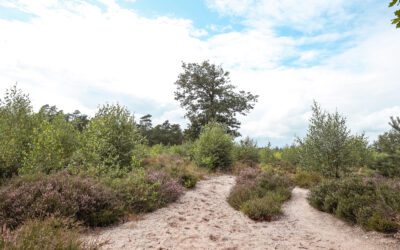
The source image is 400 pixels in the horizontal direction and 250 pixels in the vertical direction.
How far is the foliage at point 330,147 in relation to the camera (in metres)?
14.0

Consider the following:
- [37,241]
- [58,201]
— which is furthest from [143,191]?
[37,241]

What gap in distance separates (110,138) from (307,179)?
9.43 m

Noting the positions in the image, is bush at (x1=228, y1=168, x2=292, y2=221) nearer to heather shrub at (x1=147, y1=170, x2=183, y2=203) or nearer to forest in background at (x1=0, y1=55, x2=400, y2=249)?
forest in background at (x1=0, y1=55, x2=400, y2=249)

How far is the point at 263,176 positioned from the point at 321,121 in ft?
13.9

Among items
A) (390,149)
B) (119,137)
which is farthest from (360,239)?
(390,149)

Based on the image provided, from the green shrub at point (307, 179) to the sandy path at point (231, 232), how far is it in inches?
141

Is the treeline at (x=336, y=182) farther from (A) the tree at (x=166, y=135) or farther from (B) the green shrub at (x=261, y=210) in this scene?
(A) the tree at (x=166, y=135)

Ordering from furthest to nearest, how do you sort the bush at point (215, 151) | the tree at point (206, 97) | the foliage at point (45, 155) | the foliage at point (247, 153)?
1. the tree at point (206, 97)
2. the foliage at point (247, 153)
3. the bush at point (215, 151)
4. the foliage at point (45, 155)

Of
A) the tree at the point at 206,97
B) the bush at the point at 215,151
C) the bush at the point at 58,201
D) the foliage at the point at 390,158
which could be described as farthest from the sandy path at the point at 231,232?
the tree at the point at 206,97

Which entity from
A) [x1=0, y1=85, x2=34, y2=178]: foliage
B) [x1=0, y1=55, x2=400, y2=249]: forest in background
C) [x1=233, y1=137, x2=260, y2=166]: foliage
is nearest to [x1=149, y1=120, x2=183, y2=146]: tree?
[x1=233, y1=137, x2=260, y2=166]: foliage

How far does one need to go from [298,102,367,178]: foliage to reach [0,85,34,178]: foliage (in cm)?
1252

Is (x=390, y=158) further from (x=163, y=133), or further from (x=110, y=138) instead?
(x=163, y=133)

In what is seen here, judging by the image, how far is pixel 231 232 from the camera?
7746 mm

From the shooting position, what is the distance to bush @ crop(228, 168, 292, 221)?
9.28m
